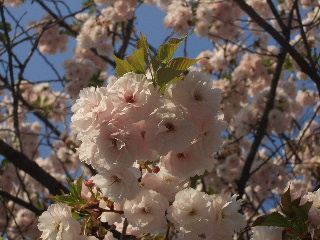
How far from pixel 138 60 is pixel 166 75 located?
0.13m

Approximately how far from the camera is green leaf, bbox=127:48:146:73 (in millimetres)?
1302

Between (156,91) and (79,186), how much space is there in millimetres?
564

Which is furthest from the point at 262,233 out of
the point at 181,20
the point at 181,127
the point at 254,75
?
the point at 254,75

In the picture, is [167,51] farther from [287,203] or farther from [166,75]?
[287,203]

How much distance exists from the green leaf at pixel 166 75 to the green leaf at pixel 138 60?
10 centimetres

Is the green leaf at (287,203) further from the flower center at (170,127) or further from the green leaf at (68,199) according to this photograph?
the green leaf at (68,199)

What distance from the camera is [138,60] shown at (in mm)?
1316

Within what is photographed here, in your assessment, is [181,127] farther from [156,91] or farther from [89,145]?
[89,145]

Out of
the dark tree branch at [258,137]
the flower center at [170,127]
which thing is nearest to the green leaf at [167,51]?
the flower center at [170,127]

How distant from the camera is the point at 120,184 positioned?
4.40ft

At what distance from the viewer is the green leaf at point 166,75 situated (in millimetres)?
1239

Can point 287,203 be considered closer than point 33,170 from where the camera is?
Yes

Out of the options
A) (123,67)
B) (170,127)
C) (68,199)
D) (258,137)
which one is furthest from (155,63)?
(258,137)

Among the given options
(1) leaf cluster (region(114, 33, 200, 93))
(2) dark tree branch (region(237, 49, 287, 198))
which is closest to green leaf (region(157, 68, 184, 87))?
(1) leaf cluster (region(114, 33, 200, 93))
